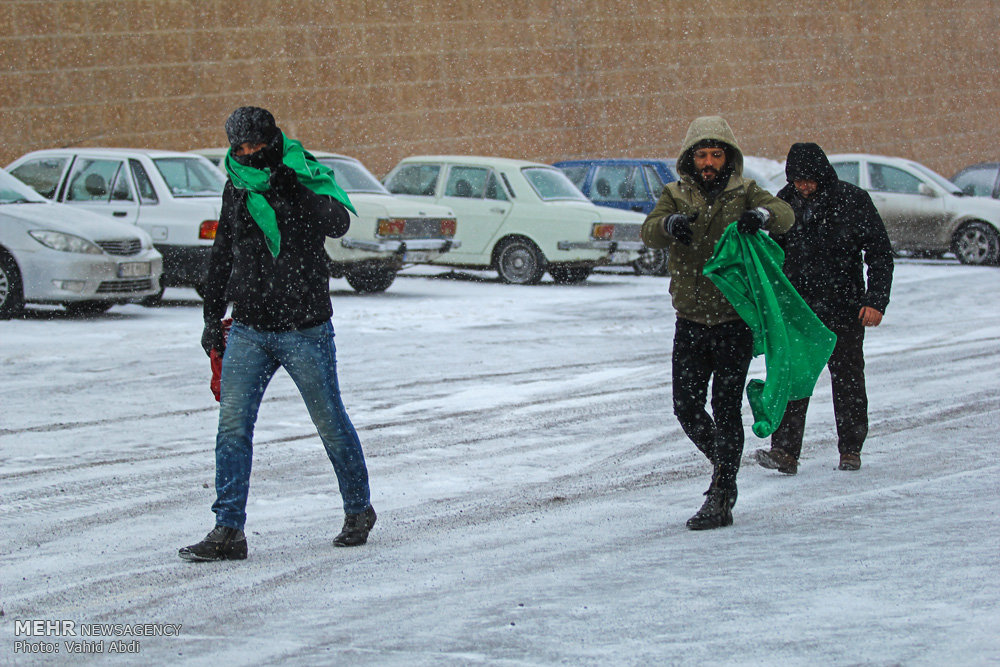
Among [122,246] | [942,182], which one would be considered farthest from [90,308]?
[942,182]

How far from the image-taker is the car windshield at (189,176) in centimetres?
1549

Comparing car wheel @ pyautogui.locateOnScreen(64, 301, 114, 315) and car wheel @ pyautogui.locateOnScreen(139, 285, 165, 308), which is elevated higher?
car wheel @ pyautogui.locateOnScreen(64, 301, 114, 315)

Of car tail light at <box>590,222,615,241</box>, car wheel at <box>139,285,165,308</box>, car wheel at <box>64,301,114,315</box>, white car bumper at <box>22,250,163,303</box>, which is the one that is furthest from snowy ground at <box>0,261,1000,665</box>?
car tail light at <box>590,222,615,241</box>

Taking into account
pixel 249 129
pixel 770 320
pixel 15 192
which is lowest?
pixel 15 192

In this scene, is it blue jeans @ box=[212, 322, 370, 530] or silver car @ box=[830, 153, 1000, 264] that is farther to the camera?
silver car @ box=[830, 153, 1000, 264]

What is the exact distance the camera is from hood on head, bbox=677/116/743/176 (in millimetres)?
5773

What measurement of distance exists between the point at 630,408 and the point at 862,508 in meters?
3.00

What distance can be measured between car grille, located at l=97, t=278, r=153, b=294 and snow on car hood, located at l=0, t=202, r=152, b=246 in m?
0.42

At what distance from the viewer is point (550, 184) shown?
19.0 metres

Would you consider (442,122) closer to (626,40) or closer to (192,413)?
(626,40)

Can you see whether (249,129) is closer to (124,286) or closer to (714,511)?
(714,511)

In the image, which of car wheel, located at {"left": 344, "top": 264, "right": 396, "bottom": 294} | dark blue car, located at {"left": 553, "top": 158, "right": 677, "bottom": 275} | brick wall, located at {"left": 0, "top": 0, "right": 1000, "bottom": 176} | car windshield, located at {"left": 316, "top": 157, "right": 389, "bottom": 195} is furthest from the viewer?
brick wall, located at {"left": 0, "top": 0, "right": 1000, "bottom": 176}

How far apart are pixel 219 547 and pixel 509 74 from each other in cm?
2394

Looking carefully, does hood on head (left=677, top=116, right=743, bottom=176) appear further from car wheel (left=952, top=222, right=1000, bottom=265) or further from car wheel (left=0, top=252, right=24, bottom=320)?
car wheel (left=952, top=222, right=1000, bottom=265)
